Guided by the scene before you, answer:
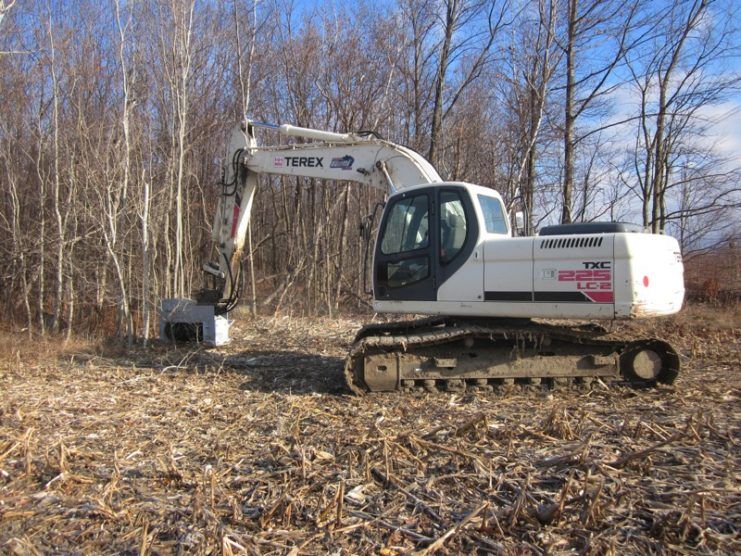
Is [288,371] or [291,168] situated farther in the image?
[291,168]

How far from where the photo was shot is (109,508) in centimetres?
329

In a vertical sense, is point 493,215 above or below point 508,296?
above

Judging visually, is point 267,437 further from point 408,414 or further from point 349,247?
point 349,247

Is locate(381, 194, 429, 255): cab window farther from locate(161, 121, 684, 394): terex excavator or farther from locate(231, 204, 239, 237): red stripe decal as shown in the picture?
locate(231, 204, 239, 237): red stripe decal

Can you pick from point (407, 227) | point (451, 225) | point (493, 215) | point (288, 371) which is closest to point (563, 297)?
point (493, 215)

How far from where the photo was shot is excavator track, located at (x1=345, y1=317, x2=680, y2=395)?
639cm

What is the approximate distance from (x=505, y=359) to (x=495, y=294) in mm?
863

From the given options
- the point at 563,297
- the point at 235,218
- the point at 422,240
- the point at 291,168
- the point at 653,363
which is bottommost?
the point at 653,363

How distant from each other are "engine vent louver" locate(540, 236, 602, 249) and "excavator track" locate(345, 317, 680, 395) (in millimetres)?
1065

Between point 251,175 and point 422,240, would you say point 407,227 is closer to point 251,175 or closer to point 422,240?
point 422,240

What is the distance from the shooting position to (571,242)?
5852 millimetres

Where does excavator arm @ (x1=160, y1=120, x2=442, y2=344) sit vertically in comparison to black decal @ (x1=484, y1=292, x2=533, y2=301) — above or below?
above

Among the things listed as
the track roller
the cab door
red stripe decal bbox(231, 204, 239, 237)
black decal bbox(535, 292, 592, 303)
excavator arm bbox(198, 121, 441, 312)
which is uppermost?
excavator arm bbox(198, 121, 441, 312)

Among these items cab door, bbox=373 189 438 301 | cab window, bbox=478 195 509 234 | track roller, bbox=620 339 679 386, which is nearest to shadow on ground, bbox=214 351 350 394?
cab door, bbox=373 189 438 301
